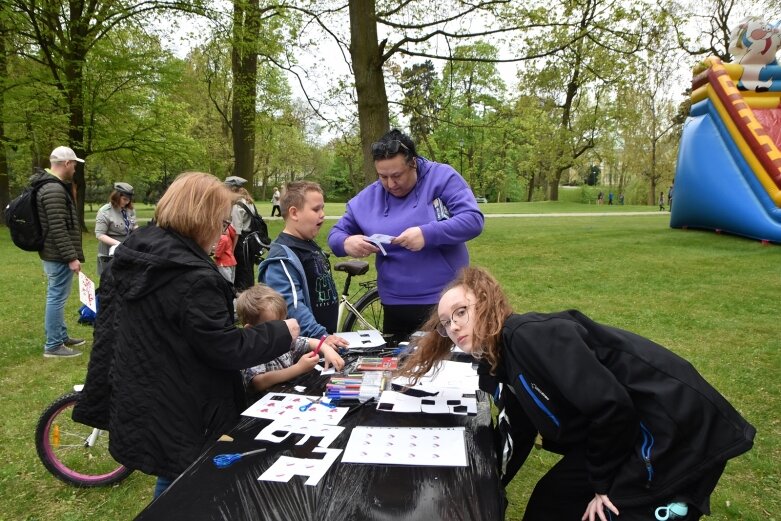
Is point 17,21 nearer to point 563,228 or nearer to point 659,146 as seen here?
point 563,228

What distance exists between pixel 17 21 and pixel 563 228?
1595cm

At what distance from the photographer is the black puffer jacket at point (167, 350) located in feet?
5.67

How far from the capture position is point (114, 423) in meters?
1.82

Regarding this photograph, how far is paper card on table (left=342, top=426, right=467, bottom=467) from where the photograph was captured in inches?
62.0

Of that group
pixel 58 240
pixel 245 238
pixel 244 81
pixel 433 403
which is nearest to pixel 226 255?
pixel 245 238

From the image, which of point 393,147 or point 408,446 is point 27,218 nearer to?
point 393,147

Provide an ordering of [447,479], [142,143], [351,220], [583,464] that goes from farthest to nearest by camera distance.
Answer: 1. [142,143]
2. [351,220]
3. [583,464]
4. [447,479]

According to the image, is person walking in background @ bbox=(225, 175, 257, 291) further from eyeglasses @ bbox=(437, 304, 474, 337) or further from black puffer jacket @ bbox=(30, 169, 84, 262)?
eyeglasses @ bbox=(437, 304, 474, 337)

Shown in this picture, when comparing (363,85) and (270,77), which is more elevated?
(270,77)

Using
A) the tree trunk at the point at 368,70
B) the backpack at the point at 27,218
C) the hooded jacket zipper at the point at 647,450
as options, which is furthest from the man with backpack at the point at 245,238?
the hooded jacket zipper at the point at 647,450

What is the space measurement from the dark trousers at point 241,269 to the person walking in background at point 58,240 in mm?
1794

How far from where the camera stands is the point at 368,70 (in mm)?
8406

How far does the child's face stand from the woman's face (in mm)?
1231

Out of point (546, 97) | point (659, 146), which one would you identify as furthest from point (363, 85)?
point (659, 146)
